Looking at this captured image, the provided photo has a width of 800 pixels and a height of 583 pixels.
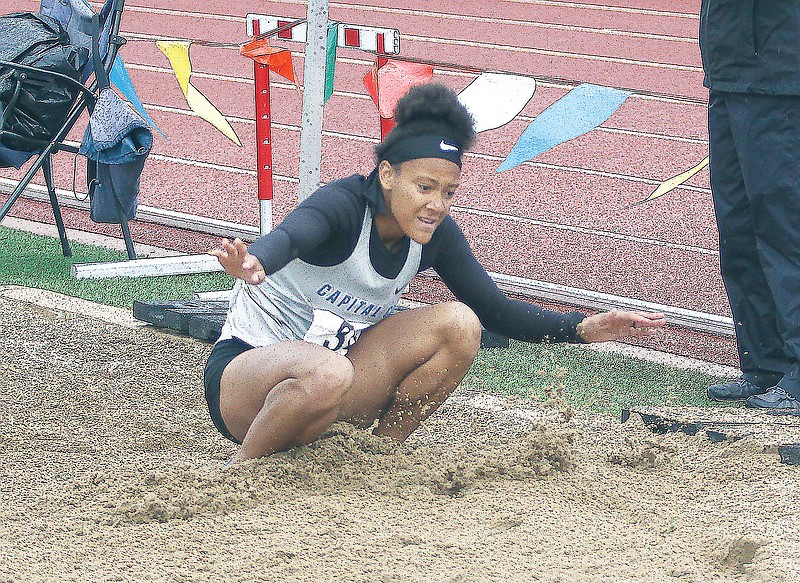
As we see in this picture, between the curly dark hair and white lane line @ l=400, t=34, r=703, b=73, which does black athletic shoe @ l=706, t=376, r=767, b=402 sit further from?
white lane line @ l=400, t=34, r=703, b=73

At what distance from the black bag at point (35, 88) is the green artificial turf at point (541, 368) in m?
0.66

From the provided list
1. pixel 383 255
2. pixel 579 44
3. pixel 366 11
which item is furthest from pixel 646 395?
pixel 366 11

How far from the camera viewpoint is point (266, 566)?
8.78 feet

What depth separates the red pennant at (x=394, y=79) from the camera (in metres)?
4.93

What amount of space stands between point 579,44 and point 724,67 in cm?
969

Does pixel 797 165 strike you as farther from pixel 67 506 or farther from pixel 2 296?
pixel 2 296

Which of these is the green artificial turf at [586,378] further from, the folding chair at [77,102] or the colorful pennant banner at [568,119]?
the folding chair at [77,102]

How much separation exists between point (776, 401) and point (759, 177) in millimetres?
774

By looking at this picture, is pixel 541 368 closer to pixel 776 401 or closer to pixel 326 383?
pixel 776 401

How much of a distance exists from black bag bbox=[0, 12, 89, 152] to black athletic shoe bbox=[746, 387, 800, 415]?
3364 millimetres

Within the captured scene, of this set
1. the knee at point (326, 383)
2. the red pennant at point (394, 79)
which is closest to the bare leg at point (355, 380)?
the knee at point (326, 383)

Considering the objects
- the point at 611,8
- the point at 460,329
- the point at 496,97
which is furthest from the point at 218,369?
the point at 611,8

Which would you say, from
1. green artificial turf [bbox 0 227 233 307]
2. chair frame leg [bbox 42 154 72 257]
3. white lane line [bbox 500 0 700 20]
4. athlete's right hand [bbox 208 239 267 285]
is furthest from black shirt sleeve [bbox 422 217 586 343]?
white lane line [bbox 500 0 700 20]

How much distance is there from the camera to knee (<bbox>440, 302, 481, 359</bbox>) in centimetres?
333
